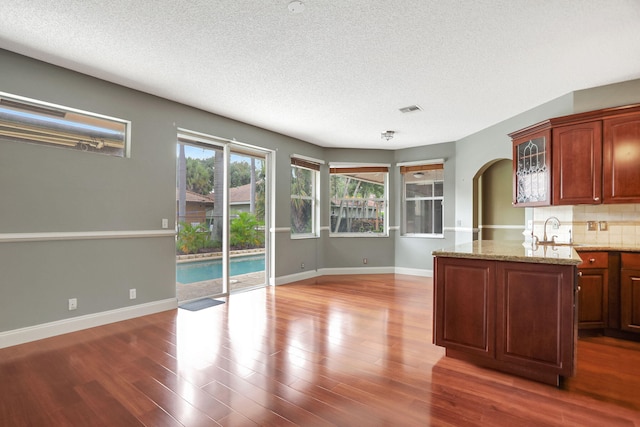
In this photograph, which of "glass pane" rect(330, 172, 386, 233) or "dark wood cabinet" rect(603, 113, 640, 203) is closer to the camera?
"dark wood cabinet" rect(603, 113, 640, 203)

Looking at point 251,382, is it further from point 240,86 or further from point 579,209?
point 579,209

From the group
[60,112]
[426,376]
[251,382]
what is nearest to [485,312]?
[426,376]

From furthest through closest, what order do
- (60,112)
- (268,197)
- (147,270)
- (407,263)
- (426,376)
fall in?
(407,263) < (268,197) < (147,270) < (60,112) < (426,376)

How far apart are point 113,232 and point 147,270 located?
23.8 inches

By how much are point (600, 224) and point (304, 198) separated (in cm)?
442

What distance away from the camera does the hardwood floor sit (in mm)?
1917

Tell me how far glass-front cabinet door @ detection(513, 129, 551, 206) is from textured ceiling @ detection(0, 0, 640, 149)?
21.7 inches

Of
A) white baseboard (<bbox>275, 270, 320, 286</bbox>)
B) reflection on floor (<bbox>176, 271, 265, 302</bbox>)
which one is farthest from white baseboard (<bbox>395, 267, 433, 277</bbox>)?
reflection on floor (<bbox>176, 271, 265, 302</bbox>)

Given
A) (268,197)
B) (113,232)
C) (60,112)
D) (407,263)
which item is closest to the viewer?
(60,112)

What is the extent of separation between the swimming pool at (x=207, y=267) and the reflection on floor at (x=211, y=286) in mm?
98

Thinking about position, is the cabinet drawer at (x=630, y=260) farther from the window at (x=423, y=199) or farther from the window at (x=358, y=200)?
the window at (x=358, y=200)

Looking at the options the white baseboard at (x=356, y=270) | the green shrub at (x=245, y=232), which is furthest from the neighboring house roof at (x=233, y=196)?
the white baseboard at (x=356, y=270)

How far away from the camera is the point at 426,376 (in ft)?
7.90

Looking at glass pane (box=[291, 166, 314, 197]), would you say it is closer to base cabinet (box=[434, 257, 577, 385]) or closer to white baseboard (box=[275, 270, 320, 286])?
white baseboard (box=[275, 270, 320, 286])
